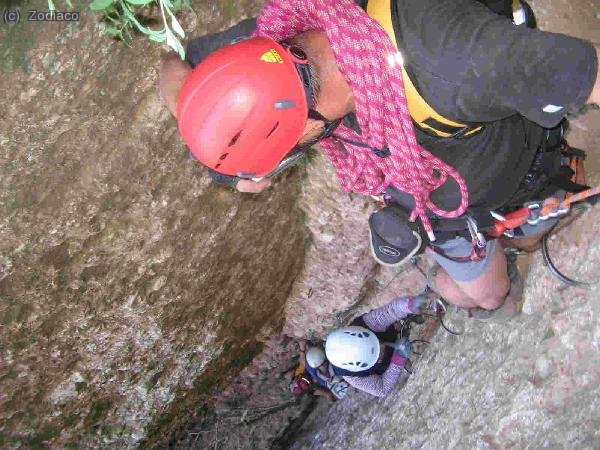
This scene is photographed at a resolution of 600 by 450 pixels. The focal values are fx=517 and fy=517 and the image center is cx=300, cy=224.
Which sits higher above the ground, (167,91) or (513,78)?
(513,78)

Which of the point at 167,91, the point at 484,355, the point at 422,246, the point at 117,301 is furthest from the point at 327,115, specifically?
the point at 484,355

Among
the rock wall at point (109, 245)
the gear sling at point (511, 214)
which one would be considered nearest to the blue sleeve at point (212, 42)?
the rock wall at point (109, 245)

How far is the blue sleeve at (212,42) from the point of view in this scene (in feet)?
7.86

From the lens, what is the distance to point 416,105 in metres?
1.80

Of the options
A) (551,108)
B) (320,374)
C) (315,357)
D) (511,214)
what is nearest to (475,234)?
(511,214)

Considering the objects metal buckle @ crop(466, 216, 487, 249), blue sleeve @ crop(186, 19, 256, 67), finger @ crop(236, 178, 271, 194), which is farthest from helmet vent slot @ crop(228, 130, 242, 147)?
metal buckle @ crop(466, 216, 487, 249)

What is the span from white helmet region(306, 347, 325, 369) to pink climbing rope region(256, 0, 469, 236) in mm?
3552

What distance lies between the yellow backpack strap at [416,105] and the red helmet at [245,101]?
0.30m

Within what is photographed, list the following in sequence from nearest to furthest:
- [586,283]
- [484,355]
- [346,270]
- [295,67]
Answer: [295,67], [586,283], [484,355], [346,270]

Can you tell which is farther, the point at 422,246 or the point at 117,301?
the point at 117,301

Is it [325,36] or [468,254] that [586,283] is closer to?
[468,254]

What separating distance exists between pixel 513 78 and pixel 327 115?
0.65 meters

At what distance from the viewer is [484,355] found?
3.57 m

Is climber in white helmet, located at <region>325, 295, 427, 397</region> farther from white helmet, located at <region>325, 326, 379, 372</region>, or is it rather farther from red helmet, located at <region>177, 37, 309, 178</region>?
red helmet, located at <region>177, 37, 309, 178</region>
